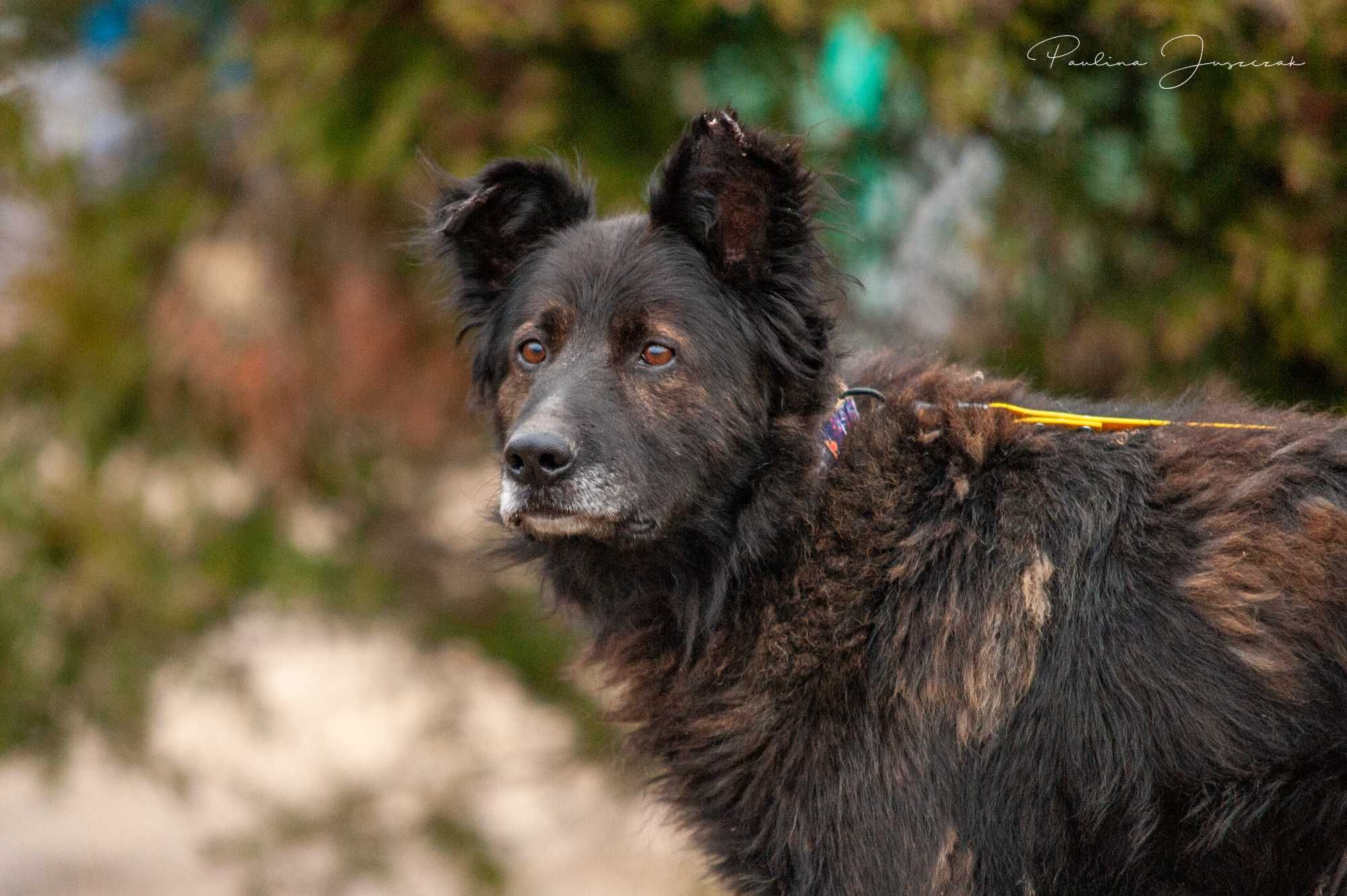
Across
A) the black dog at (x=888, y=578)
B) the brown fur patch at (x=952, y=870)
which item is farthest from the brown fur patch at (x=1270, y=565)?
the brown fur patch at (x=952, y=870)

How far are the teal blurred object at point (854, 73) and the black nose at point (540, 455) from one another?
127 inches

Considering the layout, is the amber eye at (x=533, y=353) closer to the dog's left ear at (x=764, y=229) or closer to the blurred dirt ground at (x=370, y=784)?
the dog's left ear at (x=764, y=229)

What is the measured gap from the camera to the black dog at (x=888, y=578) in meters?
3.21

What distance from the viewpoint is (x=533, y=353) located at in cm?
402

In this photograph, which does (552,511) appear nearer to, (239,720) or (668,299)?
(668,299)

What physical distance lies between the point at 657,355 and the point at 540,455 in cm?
50

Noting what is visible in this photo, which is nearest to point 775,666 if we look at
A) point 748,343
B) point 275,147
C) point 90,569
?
point 748,343

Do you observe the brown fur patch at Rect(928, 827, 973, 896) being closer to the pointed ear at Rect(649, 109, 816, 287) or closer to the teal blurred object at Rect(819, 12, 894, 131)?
the pointed ear at Rect(649, 109, 816, 287)

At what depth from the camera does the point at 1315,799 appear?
3.14m

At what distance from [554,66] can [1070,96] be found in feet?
7.91

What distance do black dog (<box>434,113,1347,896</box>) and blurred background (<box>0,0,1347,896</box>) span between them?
0.88 meters

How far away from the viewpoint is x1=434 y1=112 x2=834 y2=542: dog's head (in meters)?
3.67

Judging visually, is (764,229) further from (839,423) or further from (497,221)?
(497,221)

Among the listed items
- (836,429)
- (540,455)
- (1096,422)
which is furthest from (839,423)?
(540,455)
